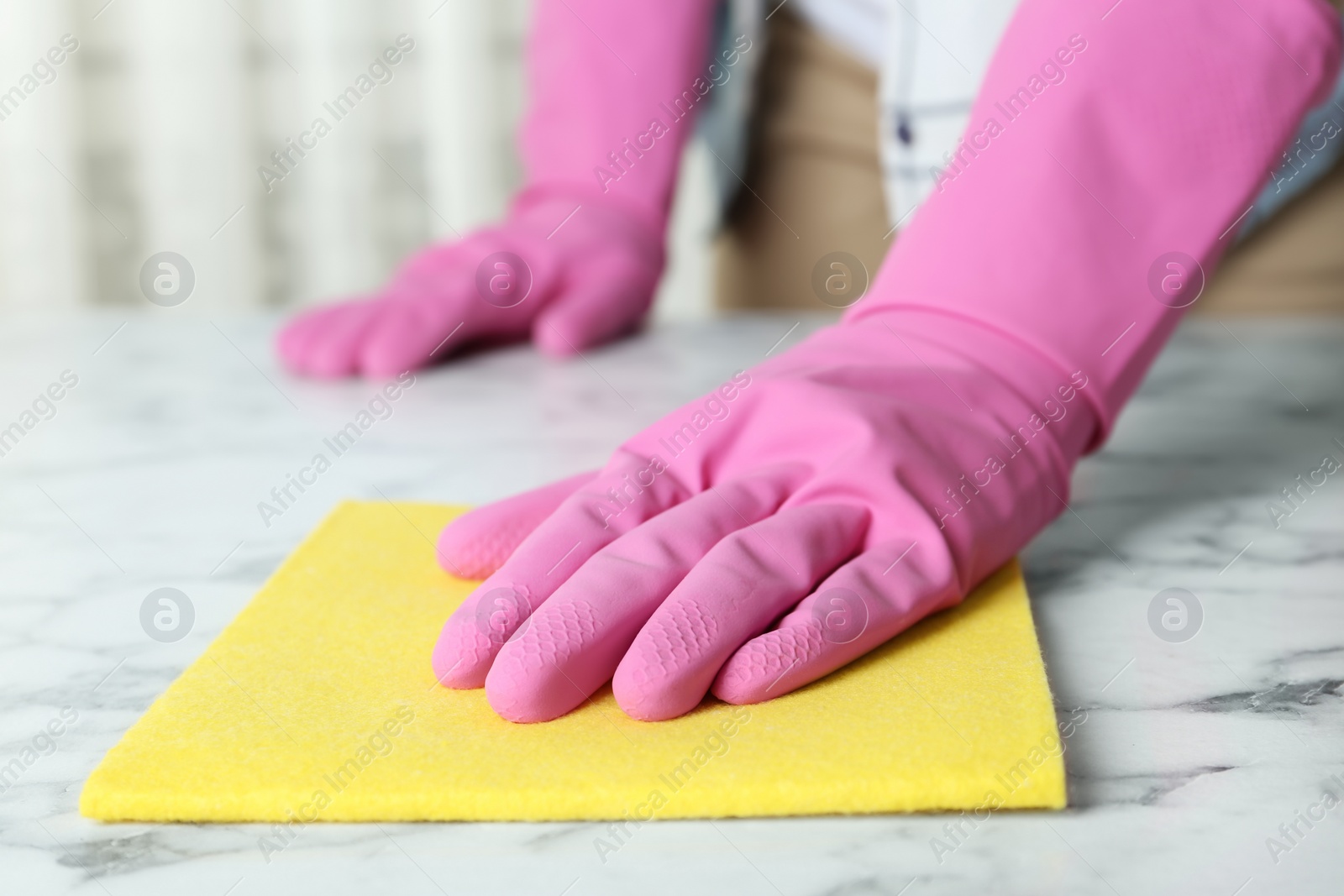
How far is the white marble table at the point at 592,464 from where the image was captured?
394 millimetres

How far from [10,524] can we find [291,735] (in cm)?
35

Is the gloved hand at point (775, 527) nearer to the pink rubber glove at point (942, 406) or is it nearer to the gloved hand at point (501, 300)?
the pink rubber glove at point (942, 406)

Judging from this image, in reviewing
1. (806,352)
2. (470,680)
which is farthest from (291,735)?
(806,352)

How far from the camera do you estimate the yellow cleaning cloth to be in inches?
16.4

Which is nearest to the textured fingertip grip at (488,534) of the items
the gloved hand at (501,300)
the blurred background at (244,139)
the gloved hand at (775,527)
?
the gloved hand at (775,527)

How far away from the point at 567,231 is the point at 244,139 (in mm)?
790

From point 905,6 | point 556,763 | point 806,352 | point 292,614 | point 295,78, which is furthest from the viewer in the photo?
point 295,78

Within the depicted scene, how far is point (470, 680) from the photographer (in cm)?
49

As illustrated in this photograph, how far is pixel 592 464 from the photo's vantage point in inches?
31.3

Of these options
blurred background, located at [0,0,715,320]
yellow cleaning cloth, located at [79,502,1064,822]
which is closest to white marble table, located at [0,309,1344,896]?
yellow cleaning cloth, located at [79,502,1064,822]

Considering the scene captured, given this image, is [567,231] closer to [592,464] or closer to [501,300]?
[501,300]

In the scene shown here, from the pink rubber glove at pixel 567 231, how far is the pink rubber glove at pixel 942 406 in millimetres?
453

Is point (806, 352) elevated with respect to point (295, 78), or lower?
lower

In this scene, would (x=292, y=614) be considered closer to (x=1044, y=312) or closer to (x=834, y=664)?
(x=834, y=664)
